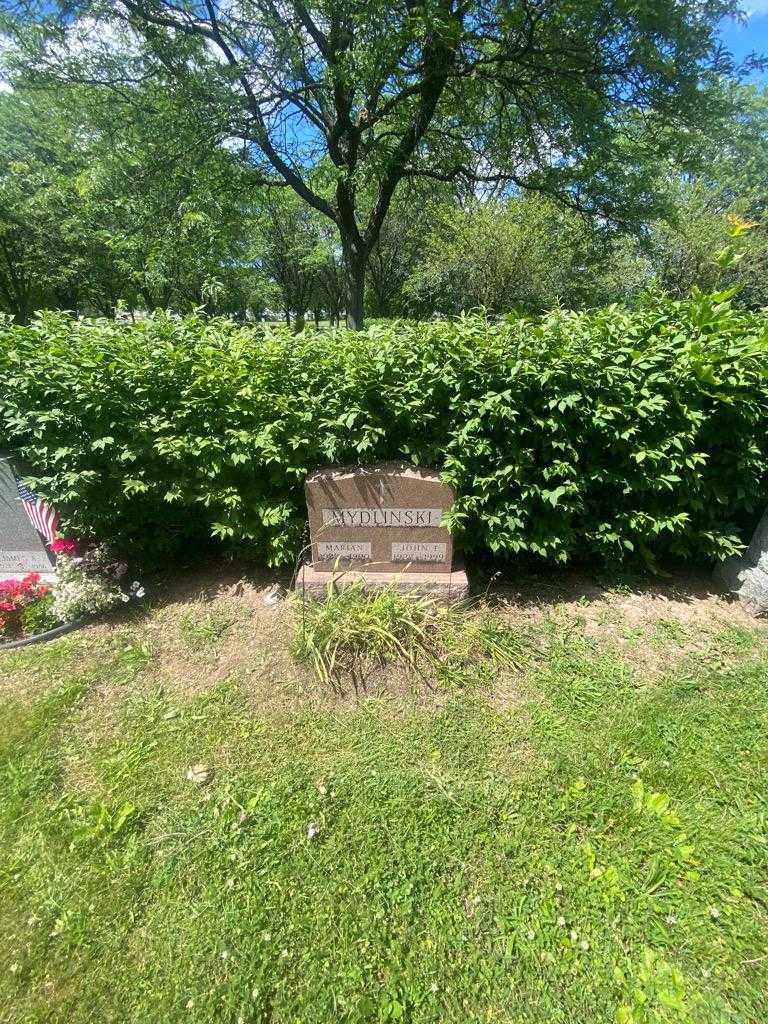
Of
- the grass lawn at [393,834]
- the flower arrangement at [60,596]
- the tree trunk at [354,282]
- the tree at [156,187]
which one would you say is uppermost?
the tree at [156,187]

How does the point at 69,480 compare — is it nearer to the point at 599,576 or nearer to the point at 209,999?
the point at 209,999

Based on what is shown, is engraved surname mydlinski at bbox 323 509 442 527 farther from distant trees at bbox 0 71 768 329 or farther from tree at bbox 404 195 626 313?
tree at bbox 404 195 626 313

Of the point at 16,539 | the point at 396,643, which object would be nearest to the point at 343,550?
the point at 396,643

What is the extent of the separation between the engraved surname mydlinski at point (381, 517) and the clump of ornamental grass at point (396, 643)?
0.52 m

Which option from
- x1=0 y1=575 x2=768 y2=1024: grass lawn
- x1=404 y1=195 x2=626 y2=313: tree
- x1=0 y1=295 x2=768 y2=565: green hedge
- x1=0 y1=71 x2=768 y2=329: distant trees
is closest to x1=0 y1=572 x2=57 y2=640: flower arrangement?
x1=0 y1=575 x2=768 y2=1024: grass lawn

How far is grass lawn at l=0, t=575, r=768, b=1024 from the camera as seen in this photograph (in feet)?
5.41

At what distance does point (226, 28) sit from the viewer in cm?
780

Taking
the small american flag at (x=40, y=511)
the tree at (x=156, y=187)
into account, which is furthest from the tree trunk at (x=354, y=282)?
the small american flag at (x=40, y=511)

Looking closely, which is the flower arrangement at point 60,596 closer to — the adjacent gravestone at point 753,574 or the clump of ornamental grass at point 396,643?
the clump of ornamental grass at point 396,643

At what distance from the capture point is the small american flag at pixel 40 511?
12.2 ft

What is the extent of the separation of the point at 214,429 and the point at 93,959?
110 inches

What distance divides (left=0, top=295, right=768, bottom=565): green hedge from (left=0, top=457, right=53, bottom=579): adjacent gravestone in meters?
0.35

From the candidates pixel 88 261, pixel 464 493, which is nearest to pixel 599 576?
pixel 464 493

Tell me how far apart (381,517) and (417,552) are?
14.6 inches
